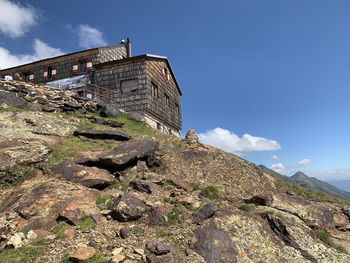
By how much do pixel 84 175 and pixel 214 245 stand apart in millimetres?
6558

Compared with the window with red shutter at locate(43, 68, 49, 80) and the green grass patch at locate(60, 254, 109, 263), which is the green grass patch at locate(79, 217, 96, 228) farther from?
the window with red shutter at locate(43, 68, 49, 80)

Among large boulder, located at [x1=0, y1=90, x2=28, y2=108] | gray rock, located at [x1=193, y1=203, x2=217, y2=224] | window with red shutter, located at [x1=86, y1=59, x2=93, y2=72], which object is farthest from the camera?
window with red shutter, located at [x1=86, y1=59, x2=93, y2=72]

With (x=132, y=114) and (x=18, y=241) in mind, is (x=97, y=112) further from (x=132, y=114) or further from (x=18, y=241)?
(x=18, y=241)

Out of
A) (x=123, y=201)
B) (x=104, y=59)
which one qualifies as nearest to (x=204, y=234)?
(x=123, y=201)

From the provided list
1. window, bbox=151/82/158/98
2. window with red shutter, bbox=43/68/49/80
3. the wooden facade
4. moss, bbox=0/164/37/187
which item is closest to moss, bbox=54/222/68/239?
moss, bbox=0/164/37/187

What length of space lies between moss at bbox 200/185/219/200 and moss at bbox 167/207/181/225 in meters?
2.32

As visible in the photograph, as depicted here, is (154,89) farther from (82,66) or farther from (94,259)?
(94,259)

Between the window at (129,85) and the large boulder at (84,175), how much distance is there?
712 inches

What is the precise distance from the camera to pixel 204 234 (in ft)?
36.6

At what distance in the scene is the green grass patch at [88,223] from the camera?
35.8ft

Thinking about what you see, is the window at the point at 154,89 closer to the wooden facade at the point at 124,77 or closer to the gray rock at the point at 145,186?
the wooden facade at the point at 124,77

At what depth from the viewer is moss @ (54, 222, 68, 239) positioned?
10.3 metres

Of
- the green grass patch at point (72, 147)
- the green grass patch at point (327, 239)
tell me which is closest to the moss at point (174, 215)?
the green grass patch at point (327, 239)

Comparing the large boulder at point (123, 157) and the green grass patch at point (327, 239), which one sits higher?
the large boulder at point (123, 157)
